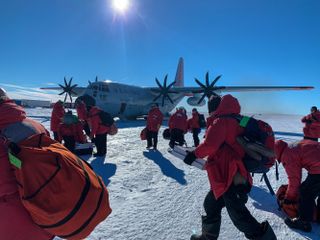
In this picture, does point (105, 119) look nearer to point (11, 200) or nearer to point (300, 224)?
point (300, 224)

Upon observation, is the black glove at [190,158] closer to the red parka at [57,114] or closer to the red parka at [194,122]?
the red parka at [57,114]

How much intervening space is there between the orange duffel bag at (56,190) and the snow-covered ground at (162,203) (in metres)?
2.12

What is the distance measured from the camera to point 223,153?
9.87 ft

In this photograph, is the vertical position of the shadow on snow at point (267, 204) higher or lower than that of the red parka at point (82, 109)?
lower

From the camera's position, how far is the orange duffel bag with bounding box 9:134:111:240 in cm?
146

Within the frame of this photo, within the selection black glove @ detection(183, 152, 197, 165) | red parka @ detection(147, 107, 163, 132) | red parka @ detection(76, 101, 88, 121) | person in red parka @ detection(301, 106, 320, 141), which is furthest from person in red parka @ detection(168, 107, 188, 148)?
black glove @ detection(183, 152, 197, 165)

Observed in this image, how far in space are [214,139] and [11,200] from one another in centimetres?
204

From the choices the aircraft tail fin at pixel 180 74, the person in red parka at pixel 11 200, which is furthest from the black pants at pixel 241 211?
the aircraft tail fin at pixel 180 74

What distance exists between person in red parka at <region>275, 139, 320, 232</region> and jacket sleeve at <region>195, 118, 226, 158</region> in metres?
1.69

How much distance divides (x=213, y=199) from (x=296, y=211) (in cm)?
174

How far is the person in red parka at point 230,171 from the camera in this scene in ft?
9.53

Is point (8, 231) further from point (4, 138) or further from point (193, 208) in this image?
point (193, 208)

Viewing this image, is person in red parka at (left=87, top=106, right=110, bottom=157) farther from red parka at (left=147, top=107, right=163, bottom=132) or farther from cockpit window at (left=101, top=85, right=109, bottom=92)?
cockpit window at (left=101, top=85, right=109, bottom=92)

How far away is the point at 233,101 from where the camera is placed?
320 centimetres
